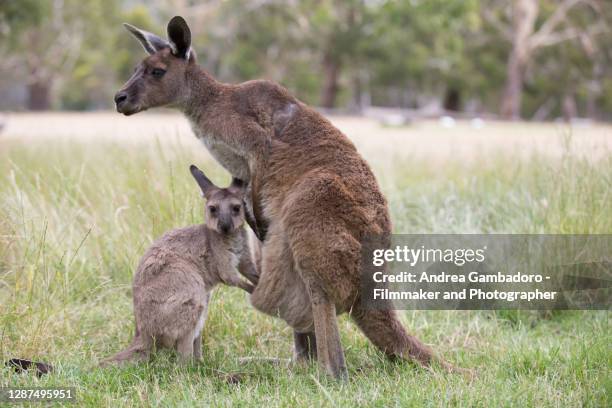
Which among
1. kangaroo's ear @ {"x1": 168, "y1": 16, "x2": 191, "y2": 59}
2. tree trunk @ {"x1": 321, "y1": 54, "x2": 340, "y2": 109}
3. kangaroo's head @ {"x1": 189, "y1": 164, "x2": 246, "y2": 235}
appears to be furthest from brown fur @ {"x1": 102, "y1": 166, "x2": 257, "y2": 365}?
tree trunk @ {"x1": 321, "y1": 54, "x2": 340, "y2": 109}

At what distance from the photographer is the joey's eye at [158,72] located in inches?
179

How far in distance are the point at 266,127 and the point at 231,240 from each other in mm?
712

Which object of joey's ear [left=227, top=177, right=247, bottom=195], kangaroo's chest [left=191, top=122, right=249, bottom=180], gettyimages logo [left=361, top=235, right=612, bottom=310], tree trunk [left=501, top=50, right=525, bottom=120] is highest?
tree trunk [left=501, top=50, right=525, bottom=120]

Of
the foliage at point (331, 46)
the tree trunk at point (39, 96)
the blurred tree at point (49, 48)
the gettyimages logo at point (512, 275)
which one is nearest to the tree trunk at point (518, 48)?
the foliage at point (331, 46)

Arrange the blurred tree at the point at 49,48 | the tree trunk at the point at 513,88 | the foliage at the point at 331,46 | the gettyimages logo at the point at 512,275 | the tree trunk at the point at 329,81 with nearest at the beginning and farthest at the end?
the gettyimages logo at the point at 512,275
the foliage at the point at 331,46
the blurred tree at the point at 49,48
the tree trunk at the point at 513,88
the tree trunk at the point at 329,81

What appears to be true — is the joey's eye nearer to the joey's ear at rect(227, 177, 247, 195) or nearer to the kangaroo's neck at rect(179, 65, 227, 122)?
the kangaroo's neck at rect(179, 65, 227, 122)

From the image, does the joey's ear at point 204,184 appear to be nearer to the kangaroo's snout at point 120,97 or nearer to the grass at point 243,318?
the kangaroo's snout at point 120,97

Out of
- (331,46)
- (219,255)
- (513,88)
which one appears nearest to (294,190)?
(219,255)

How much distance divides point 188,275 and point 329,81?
3292cm

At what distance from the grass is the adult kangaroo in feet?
Result: 1.02

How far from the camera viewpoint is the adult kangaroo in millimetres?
4145

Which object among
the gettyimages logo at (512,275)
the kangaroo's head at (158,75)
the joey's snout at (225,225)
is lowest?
the gettyimages logo at (512,275)

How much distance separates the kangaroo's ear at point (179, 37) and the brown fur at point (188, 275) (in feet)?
2.80

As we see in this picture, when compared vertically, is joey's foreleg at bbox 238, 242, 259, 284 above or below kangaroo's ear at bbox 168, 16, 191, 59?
below
